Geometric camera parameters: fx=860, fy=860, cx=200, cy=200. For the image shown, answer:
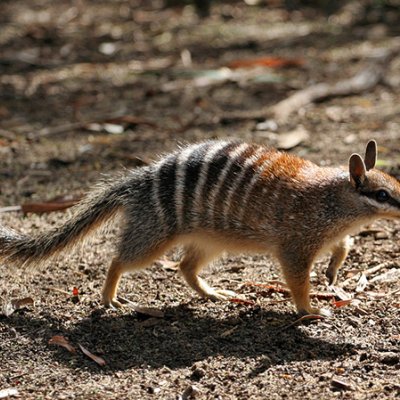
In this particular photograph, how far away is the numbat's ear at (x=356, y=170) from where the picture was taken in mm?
5277

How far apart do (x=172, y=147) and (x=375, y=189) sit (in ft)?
11.6

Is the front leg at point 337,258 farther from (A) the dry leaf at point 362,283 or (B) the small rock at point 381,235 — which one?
(B) the small rock at point 381,235

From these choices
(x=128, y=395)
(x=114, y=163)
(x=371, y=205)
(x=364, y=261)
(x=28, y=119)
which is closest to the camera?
(x=128, y=395)

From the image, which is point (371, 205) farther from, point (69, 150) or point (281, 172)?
point (69, 150)

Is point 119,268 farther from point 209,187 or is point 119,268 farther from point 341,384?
point 341,384

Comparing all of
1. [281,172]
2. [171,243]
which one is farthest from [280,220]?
[171,243]

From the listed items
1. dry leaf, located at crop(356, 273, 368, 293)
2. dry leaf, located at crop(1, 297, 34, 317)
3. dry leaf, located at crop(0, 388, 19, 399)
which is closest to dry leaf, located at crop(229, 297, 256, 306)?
dry leaf, located at crop(356, 273, 368, 293)

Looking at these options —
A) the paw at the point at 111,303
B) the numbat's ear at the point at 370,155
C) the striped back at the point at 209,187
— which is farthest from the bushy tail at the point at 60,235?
the numbat's ear at the point at 370,155

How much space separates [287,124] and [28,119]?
2.96m

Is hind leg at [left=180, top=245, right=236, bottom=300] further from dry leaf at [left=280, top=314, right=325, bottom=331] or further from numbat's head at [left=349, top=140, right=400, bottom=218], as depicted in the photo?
numbat's head at [left=349, top=140, right=400, bottom=218]

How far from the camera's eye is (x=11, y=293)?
5.77 metres

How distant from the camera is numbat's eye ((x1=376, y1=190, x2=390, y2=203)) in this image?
5.27 m

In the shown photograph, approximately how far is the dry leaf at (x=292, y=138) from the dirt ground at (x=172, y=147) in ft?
0.21

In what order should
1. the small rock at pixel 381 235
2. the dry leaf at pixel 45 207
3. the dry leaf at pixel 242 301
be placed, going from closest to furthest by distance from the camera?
the dry leaf at pixel 242 301 < the small rock at pixel 381 235 < the dry leaf at pixel 45 207
